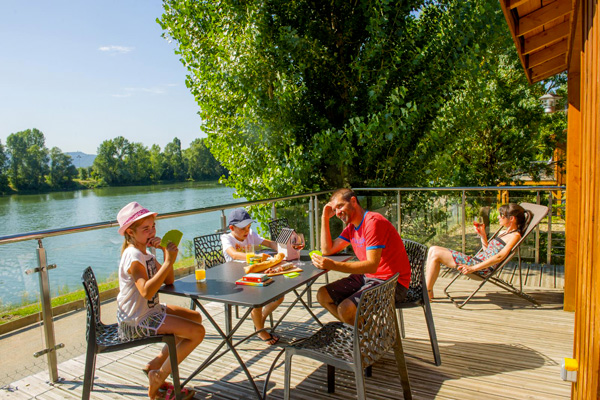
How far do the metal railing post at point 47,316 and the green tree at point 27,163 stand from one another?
49963 mm

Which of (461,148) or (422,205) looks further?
(461,148)

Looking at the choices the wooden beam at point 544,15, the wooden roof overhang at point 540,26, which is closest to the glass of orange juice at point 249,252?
the wooden roof overhang at point 540,26

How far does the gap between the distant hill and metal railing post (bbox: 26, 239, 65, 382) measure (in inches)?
1915

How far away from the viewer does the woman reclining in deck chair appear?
4.65 m

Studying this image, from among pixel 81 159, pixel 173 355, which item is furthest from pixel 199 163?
pixel 173 355

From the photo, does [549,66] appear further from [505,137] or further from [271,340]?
[505,137]

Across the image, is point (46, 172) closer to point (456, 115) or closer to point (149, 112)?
point (149, 112)

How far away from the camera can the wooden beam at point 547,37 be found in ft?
13.4

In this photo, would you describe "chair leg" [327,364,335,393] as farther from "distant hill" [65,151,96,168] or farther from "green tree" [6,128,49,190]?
"green tree" [6,128,49,190]

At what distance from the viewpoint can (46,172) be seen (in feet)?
154

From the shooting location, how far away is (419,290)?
3527 millimetres

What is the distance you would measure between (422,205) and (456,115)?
2466 millimetres

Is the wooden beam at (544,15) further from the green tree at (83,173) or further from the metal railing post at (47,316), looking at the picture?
the green tree at (83,173)

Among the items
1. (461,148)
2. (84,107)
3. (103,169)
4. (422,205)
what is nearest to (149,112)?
(84,107)
